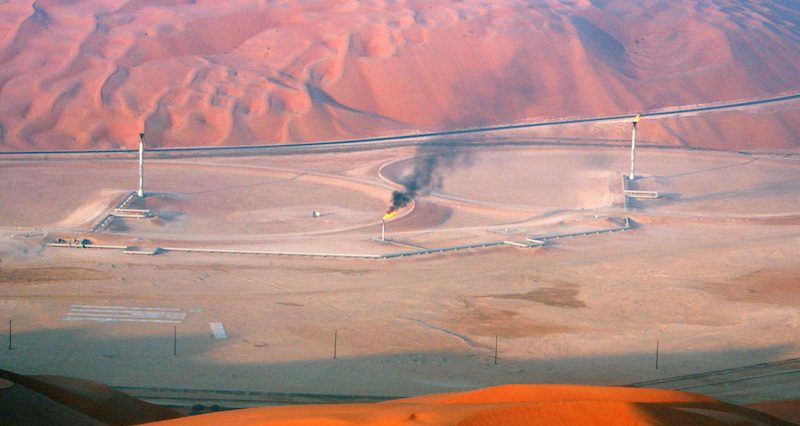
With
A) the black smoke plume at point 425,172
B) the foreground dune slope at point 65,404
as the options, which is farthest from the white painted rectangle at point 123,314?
the black smoke plume at point 425,172

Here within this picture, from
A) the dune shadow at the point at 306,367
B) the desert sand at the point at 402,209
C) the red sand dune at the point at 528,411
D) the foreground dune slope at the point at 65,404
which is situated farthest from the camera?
the desert sand at the point at 402,209

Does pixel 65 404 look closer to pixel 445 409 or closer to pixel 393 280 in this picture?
pixel 445 409

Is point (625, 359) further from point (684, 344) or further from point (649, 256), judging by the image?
point (649, 256)

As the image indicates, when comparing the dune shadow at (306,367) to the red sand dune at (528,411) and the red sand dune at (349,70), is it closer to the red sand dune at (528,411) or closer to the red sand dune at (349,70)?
the red sand dune at (528,411)

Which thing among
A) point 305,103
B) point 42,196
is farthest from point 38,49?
point 42,196

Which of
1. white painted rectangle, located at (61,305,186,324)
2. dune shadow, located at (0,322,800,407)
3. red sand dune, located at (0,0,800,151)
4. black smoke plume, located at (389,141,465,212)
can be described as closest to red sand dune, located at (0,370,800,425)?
dune shadow, located at (0,322,800,407)

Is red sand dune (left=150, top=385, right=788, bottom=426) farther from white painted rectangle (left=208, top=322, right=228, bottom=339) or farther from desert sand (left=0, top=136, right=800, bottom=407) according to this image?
white painted rectangle (left=208, top=322, right=228, bottom=339)

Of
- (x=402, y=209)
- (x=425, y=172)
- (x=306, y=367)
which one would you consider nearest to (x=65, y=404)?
(x=306, y=367)
